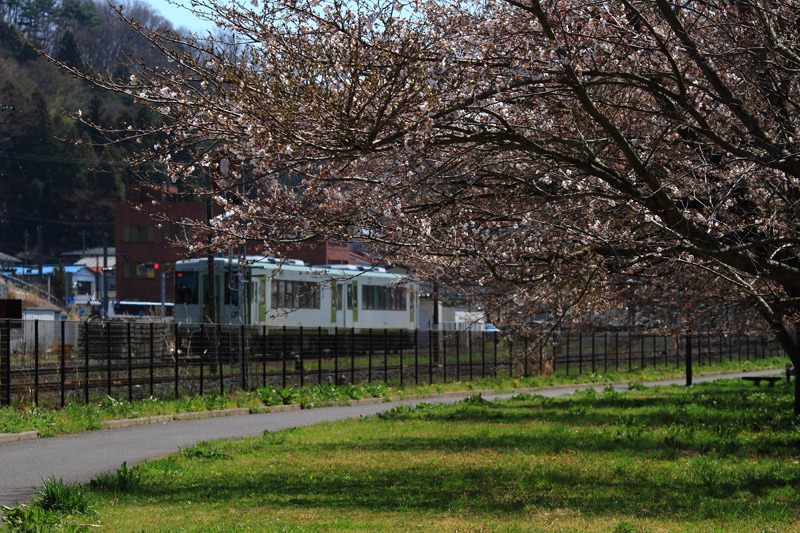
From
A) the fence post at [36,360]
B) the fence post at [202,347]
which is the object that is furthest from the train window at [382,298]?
the fence post at [36,360]

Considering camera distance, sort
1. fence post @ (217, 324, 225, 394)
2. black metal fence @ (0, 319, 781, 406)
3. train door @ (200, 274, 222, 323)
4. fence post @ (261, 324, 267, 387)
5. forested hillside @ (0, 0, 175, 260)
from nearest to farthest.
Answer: black metal fence @ (0, 319, 781, 406)
fence post @ (217, 324, 225, 394)
fence post @ (261, 324, 267, 387)
train door @ (200, 274, 222, 323)
forested hillside @ (0, 0, 175, 260)

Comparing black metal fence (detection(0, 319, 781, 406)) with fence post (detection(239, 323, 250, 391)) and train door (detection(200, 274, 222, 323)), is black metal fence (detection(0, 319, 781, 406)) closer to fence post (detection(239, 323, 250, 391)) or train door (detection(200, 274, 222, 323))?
fence post (detection(239, 323, 250, 391))

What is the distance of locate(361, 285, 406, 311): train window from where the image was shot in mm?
40344

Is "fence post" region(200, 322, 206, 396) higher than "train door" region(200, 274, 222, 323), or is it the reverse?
"train door" region(200, 274, 222, 323)

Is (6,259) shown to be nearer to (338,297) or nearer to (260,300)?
(338,297)

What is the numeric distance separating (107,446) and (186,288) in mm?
21259

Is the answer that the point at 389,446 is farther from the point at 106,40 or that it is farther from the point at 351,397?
the point at 106,40

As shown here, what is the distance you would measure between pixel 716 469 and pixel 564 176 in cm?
421

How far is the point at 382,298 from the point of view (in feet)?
137

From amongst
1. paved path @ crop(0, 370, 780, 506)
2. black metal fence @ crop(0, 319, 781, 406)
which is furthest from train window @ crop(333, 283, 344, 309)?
paved path @ crop(0, 370, 780, 506)

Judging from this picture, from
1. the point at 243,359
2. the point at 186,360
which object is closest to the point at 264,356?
the point at 243,359

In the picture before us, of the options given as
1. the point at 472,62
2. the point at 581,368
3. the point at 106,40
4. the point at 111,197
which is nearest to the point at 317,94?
the point at 472,62

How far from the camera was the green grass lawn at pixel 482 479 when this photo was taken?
8391mm

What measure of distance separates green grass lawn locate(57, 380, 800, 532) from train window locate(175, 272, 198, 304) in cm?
1865
